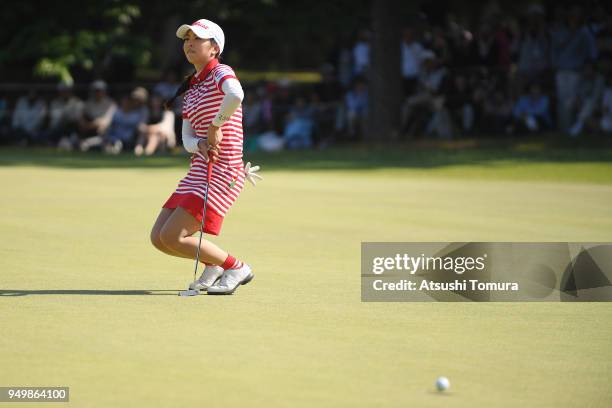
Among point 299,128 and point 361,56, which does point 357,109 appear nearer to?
point 299,128

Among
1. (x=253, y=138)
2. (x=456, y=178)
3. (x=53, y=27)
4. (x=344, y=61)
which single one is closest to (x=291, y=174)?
(x=456, y=178)

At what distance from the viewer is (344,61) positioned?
3072 centimetres

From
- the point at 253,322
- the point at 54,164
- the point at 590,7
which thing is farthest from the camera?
the point at 590,7

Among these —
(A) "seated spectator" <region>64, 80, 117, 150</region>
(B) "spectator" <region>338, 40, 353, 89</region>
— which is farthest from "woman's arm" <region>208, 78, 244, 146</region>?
(B) "spectator" <region>338, 40, 353, 89</region>

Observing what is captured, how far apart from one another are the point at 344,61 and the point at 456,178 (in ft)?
32.5

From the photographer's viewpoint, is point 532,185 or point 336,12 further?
point 336,12

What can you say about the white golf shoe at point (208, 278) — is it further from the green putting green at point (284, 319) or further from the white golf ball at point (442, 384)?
the white golf ball at point (442, 384)

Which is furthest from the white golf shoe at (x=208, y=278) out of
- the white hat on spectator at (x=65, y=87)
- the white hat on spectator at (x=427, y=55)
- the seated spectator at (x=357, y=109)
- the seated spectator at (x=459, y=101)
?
the white hat on spectator at (x=65, y=87)

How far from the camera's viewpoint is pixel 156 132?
27516 millimetres

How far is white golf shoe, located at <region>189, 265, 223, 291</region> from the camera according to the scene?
31.3 feet

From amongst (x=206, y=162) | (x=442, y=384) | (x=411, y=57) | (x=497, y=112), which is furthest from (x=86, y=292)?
(x=411, y=57)

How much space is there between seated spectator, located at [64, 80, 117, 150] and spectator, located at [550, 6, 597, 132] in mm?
10006

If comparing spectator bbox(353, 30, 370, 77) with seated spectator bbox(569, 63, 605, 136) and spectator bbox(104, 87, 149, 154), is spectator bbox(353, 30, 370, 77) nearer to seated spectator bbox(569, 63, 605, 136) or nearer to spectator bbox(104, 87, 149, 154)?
spectator bbox(104, 87, 149, 154)

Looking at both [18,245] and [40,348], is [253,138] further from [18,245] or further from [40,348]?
[40,348]
